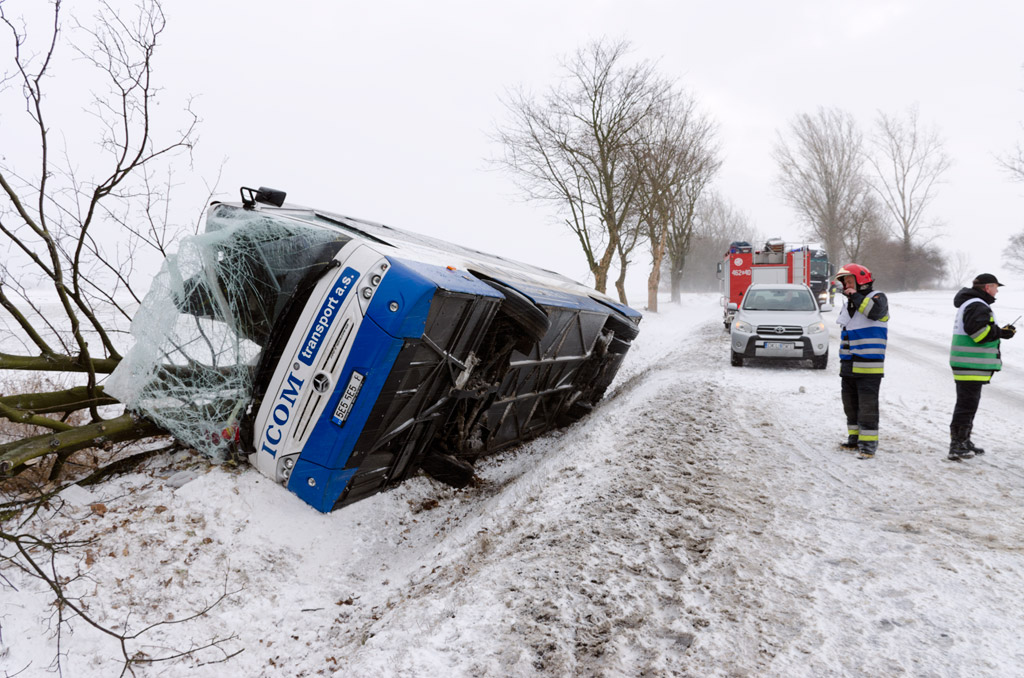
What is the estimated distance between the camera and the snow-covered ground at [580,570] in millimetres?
2500

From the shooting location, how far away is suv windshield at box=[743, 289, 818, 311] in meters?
10.8

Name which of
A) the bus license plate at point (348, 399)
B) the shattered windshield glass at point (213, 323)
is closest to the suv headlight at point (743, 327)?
the shattered windshield glass at point (213, 323)

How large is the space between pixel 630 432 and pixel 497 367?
1780 mm

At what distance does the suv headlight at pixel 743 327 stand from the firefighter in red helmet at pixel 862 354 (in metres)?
4.62

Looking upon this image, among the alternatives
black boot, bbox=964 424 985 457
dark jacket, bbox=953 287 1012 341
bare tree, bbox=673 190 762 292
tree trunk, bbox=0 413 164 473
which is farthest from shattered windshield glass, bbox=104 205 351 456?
bare tree, bbox=673 190 762 292

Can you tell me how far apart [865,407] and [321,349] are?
466 cm

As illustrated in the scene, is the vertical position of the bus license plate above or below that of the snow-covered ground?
above

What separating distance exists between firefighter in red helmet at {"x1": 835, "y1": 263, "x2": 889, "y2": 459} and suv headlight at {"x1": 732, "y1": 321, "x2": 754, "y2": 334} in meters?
4.62

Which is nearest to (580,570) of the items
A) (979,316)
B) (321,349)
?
(321,349)

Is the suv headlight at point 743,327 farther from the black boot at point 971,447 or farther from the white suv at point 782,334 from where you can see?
the black boot at point 971,447

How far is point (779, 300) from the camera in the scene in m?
11.1

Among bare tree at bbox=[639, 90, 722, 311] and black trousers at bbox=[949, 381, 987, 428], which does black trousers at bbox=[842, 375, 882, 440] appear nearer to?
black trousers at bbox=[949, 381, 987, 428]

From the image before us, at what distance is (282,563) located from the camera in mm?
3520

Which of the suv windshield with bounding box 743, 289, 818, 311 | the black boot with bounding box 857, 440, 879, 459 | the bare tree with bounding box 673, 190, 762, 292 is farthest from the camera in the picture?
the bare tree with bounding box 673, 190, 762, 292
